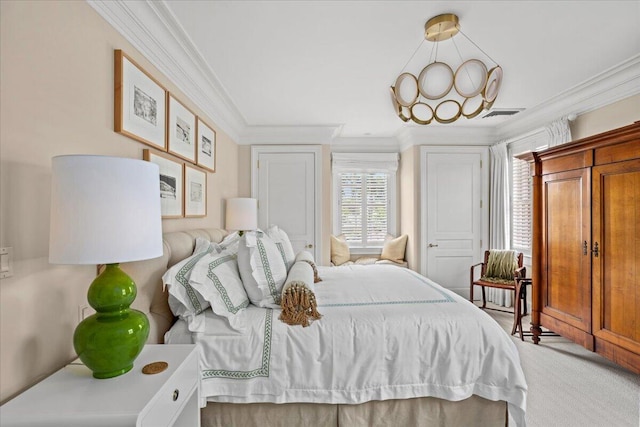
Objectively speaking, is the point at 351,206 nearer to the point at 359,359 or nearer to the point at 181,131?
the point at 181,131

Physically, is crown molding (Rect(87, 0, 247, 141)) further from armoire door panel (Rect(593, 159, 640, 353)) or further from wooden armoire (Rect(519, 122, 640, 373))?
armoire door panel (Rect(593, 159, 640, 353))

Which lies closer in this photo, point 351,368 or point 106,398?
point 106,398

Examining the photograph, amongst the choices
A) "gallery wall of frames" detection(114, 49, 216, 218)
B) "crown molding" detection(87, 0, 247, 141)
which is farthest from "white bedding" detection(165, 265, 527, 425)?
"crown molding" detection(87, 0, 247, 141)

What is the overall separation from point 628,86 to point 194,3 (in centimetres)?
355

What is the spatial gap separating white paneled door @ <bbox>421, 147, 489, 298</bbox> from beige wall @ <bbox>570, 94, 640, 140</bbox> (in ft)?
4.41

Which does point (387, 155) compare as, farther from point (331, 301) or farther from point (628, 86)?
point (331, 301)

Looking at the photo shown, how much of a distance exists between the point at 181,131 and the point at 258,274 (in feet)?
4.45

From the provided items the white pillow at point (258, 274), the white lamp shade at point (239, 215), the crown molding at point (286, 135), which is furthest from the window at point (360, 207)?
the white pillow at point (258, 274)

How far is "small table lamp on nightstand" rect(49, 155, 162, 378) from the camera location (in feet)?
3.13

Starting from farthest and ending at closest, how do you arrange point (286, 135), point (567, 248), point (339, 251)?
point (339, 251) → point (286, 135) → point (567, 248)

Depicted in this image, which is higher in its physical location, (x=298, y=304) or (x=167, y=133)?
(x=167, y=133)

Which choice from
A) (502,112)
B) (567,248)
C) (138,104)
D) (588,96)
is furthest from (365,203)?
(138,104)

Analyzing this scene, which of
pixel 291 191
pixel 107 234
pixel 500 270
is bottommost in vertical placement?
pixel 500 270

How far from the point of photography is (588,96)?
303 cm
